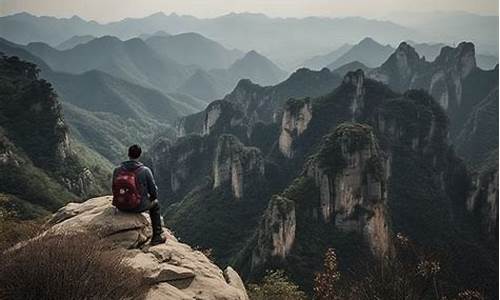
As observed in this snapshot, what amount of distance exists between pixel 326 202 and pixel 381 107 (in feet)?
121

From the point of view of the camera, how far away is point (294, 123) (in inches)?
3632

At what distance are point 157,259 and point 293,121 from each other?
3220 inches

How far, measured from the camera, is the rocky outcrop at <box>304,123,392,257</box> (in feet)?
180

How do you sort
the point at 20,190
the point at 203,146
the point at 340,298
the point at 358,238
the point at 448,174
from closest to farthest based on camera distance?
the point at 340,298 < the point at 358,238 < the point at 20,190 < the point at 448,174 < the point at 203,146

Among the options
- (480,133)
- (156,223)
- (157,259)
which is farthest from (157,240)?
(480,133)

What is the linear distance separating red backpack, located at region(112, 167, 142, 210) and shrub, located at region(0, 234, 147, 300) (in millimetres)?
1927

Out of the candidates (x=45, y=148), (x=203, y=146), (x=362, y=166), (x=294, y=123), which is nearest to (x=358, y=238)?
(x=362, y=166)

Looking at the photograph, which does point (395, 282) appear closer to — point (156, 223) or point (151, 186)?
point (156, 223)

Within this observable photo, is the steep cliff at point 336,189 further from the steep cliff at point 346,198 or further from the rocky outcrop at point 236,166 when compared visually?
the rocky outcrop at point 236,166

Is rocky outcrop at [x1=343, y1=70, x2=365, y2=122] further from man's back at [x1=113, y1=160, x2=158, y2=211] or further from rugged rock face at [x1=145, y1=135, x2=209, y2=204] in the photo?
man's back at [x1=113, y1=160, x2=158, y2=211]

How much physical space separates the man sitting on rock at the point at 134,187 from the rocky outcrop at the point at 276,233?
39.3 m

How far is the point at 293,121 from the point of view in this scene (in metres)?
92.3

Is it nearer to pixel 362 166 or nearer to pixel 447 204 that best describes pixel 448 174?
pixel 447 204

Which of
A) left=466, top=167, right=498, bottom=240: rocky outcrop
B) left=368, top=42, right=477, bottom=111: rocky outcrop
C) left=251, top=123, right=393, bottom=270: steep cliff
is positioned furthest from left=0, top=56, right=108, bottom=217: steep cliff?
left=368, top=42, right=477, bottom=111: rocky outcrop
